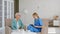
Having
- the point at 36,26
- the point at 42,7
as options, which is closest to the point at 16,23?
the point at 36,26

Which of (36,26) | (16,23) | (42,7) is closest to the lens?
(36,26)

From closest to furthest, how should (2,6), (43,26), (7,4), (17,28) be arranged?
1. (43,26)
2. (17,28)
3. (2,6)
4. (7,4)

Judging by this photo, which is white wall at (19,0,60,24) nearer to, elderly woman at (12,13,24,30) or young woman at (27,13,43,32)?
elderly woman at (12,13,24,30)

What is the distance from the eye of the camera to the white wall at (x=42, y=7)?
953cm

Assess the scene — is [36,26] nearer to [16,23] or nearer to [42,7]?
[16,23]

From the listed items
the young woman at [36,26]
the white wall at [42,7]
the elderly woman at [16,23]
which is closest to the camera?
the young woman at [36,26]

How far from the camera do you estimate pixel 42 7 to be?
962 centimetres

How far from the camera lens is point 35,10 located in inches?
379

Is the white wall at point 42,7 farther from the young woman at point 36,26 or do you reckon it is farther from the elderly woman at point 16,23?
the young woman at point 36,26

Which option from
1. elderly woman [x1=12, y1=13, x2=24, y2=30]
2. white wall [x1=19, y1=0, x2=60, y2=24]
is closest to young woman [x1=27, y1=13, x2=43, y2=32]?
elderly woman [x1=12, y1=13, x2=24, y2=30]

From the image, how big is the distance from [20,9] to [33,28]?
4.84m

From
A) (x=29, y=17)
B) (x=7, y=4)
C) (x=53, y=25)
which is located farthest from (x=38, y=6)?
(x=7, y=4)

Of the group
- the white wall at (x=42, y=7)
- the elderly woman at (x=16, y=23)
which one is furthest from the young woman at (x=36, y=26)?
the white wall at (x=42, y=7)

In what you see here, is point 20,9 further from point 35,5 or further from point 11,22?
point 11,22
